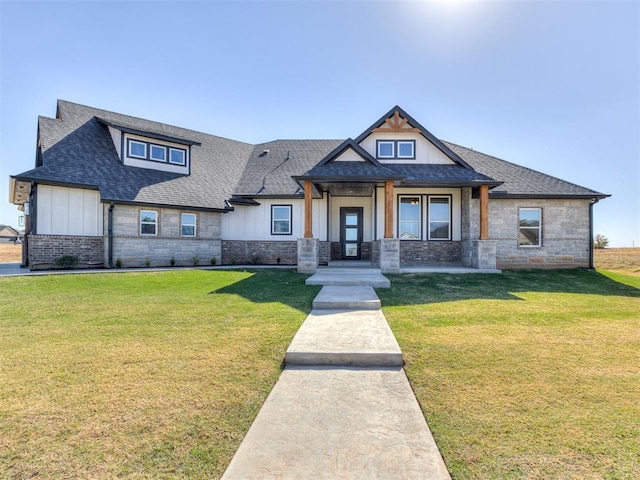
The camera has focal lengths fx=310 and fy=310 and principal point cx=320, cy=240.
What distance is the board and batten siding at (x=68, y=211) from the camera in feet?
41.3

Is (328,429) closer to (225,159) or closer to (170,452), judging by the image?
(170,452)

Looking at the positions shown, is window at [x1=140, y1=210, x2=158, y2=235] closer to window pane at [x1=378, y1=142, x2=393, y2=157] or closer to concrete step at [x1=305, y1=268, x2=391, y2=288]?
concrete step at [x1=305, y1=268, x2=391, y2=288]

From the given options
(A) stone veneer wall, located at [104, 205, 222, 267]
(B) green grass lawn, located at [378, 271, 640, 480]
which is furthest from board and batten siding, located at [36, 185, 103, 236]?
(B) green grass lawn, located at [378, 271, 640, 480]

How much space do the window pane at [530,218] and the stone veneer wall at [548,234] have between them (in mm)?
226

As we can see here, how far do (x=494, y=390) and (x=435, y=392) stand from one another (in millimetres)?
593

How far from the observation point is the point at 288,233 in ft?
53.1

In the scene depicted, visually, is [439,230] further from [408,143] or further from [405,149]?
[408,143]

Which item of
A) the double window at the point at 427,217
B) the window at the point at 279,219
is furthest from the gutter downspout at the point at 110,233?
the double window at the point at 427,217

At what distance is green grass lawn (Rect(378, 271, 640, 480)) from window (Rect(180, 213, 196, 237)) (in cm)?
1173

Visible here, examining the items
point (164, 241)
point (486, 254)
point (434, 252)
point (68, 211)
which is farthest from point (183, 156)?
point (486, 254)

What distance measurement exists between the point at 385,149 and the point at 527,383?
39.6ft

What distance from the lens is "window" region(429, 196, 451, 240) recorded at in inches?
553

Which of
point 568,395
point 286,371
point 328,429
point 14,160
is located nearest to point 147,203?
point 14,160

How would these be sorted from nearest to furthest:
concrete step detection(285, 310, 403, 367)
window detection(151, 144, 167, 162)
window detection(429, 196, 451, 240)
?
concrete step detection(285, 310, 403, 367)
window detection(429, 196, 451, 240)
window detection(151, 144, 167, 162)
